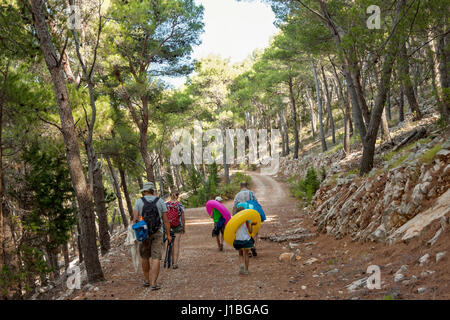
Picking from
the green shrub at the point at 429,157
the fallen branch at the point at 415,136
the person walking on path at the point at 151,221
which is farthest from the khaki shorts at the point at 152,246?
the fallen branch at the point at 415,136

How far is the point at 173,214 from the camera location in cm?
728

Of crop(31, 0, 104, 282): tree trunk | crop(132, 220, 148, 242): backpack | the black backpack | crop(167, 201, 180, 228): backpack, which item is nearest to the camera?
crop(132, 220, 148, 242): backpack

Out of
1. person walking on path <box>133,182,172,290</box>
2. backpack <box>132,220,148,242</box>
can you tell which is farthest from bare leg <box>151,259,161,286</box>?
backpack <box>132,220,148,242</box>

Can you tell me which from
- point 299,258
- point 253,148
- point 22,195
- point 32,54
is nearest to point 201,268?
point 299,258

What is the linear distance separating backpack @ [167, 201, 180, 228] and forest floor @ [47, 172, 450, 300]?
100 cm

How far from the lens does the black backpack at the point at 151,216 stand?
18.1ft

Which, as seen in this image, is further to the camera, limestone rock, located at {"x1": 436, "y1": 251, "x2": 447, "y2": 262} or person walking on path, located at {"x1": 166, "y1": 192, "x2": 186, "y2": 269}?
person walking on path, located at {"x1": 166, "y1": 192, "x2": 186, "y2": 269}

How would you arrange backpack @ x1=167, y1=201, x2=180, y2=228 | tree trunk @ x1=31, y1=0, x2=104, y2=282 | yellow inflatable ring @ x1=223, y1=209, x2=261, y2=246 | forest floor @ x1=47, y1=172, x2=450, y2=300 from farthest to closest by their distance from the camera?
backpack @ x1=167, y1=201, x2=180, y2=228 < tree trunk @ x1=31, y1=0, x2=104, y2=282 < yellow inflatable ring @ x1=223, y1=209, x2=261, y2=246 < forest floor @ x1=47, y1=172, x2=450, y2=300

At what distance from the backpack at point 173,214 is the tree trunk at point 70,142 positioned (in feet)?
5.25

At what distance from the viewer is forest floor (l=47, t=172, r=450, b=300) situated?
3.90 metres

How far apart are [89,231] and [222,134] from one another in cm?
2099

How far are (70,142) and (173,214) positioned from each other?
8.57ft

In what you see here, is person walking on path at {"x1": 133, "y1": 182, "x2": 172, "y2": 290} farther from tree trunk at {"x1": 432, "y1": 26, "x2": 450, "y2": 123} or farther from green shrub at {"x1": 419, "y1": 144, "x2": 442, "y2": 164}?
tree trunk at {"x1": 432, "y1": 26, "x2": 450, "y2": 123}

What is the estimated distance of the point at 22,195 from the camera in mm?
13406
